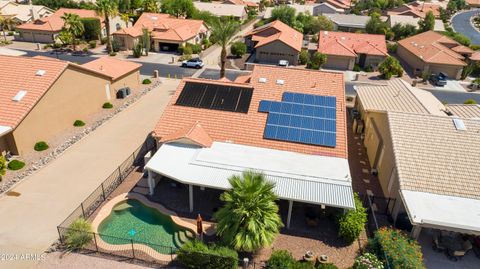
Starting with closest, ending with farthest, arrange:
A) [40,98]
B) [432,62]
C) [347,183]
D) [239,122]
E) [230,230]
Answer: [230,230] → [347,183] → [239,122] → [40,98] → [432,62]

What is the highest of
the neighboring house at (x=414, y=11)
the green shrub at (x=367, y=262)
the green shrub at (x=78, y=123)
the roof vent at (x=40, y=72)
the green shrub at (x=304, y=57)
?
the neighboring house at (x=414, y=11)

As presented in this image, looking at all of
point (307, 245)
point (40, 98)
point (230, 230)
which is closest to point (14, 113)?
point (40, 98)

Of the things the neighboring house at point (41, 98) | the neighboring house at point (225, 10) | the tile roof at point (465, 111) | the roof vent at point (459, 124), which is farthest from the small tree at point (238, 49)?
the roof vent at point (459, 124)

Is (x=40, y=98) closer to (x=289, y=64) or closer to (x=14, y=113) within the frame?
(x=14, y=113)

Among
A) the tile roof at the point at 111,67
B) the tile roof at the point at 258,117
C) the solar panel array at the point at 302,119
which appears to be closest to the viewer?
the tile roof at the point at 258,117

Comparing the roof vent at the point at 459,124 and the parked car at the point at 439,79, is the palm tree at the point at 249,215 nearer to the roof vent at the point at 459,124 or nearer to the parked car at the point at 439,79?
the roof vent at the point at 459,124

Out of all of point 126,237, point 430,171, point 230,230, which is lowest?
point 126,237

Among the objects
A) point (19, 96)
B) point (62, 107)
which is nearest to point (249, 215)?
point (62, 107)

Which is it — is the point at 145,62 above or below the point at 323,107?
below
